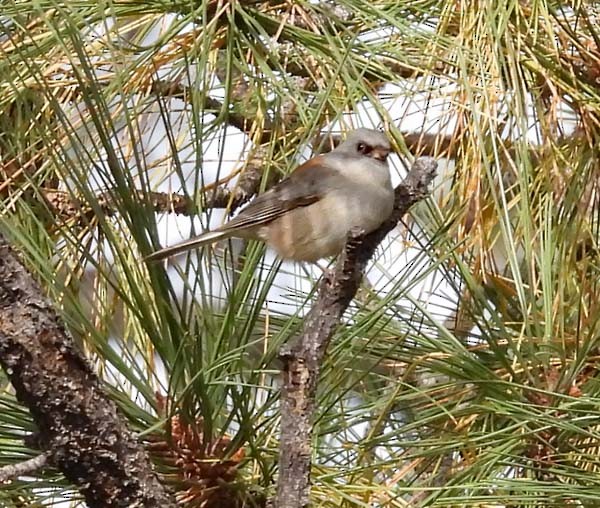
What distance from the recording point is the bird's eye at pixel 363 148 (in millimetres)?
1539

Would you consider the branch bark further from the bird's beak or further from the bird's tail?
the bird's beak

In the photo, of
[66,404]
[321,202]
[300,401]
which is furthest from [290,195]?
[66,404]

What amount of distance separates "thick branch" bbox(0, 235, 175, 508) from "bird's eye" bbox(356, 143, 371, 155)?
0.71 m

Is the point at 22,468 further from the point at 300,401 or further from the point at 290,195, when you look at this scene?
the point at 290,195

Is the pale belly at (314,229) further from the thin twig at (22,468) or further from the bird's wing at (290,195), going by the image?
the thin twig at (22,468)

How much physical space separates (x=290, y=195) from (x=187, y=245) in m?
0.47

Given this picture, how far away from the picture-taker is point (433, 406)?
133cm

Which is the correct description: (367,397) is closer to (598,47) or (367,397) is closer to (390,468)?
(390,468)

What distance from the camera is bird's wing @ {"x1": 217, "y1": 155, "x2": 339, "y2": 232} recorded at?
158cm

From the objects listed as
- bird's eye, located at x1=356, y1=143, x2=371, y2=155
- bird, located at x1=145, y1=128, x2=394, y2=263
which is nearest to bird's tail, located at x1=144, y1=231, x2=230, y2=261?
bird, located at x1=145, y1=128, x2=394, y2=263

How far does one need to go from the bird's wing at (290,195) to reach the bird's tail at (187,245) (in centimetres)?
12

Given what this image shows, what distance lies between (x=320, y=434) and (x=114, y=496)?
36 cm

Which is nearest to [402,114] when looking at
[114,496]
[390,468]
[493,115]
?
[493,115]

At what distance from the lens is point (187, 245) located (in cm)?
121
